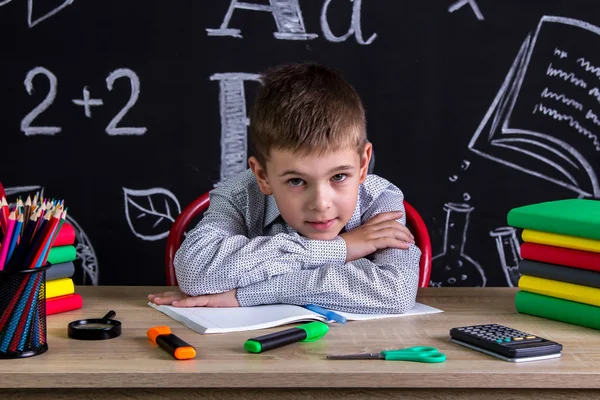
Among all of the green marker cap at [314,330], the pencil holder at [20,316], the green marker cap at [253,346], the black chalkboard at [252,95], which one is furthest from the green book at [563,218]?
the black chalkboard at [252,95]

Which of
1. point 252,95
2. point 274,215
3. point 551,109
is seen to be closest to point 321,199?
point 274,215

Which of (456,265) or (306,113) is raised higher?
(306,113)

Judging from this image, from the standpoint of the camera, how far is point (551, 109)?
2.66 meters

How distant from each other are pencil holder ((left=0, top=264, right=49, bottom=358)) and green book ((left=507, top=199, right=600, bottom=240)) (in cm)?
82

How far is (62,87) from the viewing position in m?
2.60

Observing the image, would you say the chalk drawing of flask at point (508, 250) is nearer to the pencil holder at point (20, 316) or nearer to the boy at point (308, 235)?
the boy at point (308, 235)

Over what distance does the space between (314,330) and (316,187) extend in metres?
0.34

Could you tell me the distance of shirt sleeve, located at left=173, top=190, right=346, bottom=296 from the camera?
1454mm

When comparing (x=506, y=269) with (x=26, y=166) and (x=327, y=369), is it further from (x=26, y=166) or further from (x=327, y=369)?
(x=327, y=369)

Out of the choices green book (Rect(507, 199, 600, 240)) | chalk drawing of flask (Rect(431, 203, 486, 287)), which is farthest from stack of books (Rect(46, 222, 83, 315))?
chalk drawing of flask (Rect(431, 203, 486, 287))

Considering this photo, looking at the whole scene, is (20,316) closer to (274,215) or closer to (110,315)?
(110,315)

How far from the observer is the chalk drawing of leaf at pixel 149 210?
104 inches

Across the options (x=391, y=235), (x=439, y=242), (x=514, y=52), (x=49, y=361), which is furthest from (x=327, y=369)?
(x=514, y=52)

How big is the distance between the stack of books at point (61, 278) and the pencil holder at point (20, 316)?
27 centimetres
